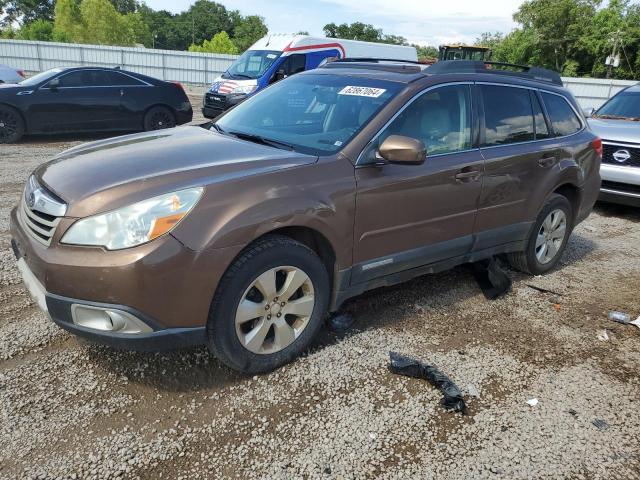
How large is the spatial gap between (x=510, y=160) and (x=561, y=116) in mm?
1119

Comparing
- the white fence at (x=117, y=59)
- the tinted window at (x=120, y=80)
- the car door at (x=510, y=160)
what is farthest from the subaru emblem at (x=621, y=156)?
the white fence at (x=117, y=59)

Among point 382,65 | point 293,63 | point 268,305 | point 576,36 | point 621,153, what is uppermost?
point 576,36

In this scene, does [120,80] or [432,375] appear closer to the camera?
[432,375]

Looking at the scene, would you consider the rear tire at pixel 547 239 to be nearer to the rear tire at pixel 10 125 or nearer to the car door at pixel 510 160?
the car door at pixel 510 160

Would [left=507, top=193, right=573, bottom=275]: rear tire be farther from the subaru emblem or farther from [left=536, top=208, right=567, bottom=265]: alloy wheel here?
the subaru emblem

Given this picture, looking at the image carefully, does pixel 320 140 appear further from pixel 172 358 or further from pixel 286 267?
pixel 172 358

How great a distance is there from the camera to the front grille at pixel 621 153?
23.7 ft

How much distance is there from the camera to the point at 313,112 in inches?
150

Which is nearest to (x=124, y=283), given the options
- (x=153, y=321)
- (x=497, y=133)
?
(x=153, y=321)

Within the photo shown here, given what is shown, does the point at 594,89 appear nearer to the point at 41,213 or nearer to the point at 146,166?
the point at 146,166

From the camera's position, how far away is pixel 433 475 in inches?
96.7

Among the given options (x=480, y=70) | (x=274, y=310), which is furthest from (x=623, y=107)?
(x=274, y=310)

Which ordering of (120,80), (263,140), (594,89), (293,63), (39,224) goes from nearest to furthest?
(39,224)
(263,140)
(120,80)
(293,63)
(594,89)

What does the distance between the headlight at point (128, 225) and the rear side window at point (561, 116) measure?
358cm
